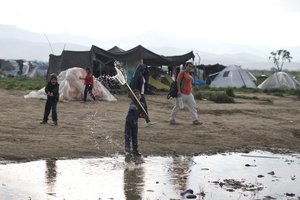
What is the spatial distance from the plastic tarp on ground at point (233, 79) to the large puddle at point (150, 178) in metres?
28.2

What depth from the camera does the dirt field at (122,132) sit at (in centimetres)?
1037

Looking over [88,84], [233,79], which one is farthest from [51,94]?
[233,79]

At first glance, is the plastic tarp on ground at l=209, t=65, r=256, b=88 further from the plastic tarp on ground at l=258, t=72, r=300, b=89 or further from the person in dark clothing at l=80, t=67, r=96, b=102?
the person in dark clothing at l=80, t=67, r=96, b=102

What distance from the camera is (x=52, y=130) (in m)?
12.5

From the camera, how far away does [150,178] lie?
27.5 ft

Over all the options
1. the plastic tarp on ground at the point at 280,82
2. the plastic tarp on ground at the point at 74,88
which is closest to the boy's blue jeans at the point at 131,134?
the plastic tarp on ground at the point at 74,88

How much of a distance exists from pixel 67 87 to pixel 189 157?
11832 mm

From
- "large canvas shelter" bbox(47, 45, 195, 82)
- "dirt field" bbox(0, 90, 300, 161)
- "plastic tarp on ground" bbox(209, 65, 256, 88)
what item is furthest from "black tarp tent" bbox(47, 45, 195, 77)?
"plastic tarp on ground" bbox(209, 65, 256, 88)

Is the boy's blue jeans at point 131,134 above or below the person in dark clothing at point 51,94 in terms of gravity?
below

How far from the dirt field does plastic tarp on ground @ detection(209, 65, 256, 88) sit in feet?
63.0

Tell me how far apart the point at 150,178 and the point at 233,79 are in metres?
31.0

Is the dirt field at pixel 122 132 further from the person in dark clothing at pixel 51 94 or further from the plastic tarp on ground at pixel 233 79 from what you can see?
the plastic tarp on ground at pixel 233 79

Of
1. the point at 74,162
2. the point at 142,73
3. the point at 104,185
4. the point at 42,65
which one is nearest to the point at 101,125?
the point at 142,73

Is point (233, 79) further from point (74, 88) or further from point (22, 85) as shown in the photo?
point (74, 88)
